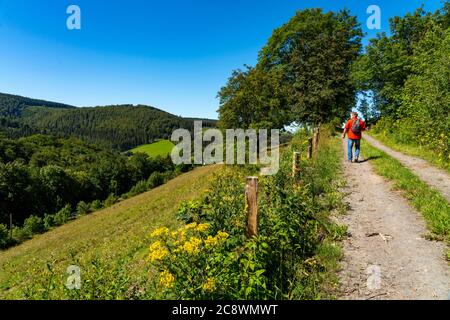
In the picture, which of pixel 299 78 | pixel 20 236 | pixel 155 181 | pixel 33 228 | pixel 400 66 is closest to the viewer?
pixel 400 66

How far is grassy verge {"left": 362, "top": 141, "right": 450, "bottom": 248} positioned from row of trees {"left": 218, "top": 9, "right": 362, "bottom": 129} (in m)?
21.9

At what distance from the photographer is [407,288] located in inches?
200

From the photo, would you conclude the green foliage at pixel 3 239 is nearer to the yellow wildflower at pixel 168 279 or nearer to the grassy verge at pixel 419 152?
the yellow wildflower at pixel 168 279

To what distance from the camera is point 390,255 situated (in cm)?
626

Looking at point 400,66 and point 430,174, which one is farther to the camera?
point 400,66

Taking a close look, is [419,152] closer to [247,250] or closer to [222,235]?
[247,250]

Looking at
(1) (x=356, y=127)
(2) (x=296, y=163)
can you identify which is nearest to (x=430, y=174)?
(1) (x=356, y=127)

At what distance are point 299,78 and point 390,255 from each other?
105 ft

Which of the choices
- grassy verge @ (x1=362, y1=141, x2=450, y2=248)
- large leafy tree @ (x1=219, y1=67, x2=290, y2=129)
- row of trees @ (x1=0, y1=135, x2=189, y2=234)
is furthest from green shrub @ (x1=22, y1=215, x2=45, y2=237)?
grassy verge @ (x1=362, y1=141, x2=450, y2=248)

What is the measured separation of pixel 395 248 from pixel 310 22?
38614 mm

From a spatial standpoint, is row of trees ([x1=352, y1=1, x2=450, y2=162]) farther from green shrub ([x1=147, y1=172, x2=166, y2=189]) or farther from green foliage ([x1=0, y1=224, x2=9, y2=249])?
green shrub ([x1=147, y1=172, x2=166, y2=189])

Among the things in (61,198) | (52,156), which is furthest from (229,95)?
(52,156)

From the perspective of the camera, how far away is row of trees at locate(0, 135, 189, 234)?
72.7 m

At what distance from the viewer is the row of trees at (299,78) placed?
114ft
